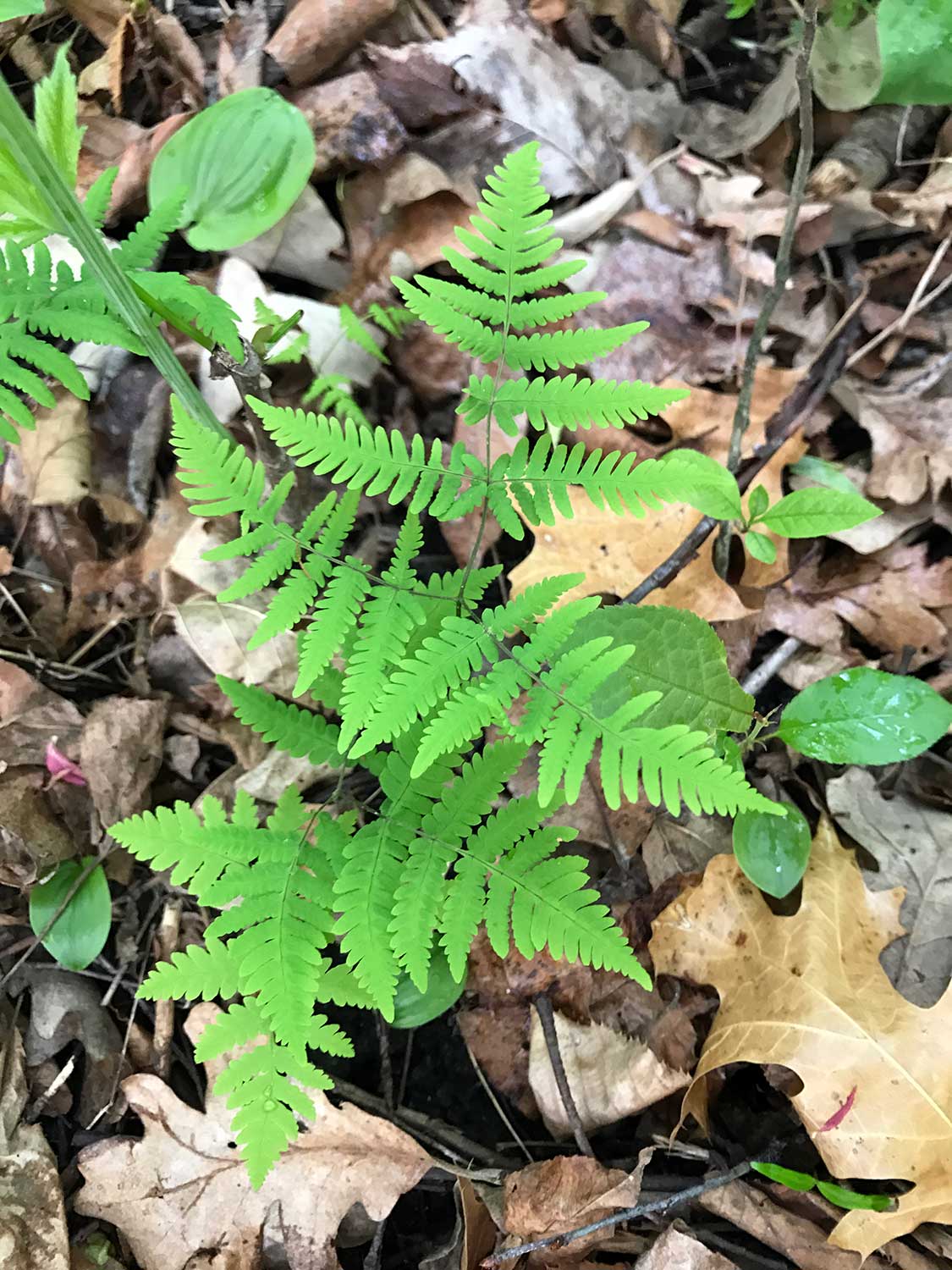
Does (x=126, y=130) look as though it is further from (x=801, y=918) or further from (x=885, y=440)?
(x=801, y=918)

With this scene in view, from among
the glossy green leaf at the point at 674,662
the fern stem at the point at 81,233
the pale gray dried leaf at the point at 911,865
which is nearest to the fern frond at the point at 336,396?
the fern stem at the point at 81,233

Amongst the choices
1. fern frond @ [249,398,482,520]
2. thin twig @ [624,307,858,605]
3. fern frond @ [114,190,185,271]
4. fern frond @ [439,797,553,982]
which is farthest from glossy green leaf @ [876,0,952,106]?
fern frond @ [439,797,553,982]

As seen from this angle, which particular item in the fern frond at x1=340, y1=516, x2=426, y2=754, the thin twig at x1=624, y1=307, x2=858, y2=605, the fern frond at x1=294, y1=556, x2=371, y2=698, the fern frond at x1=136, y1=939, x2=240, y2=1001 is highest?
the fern frond at x1=294, y1=556, x2=371, y2=698

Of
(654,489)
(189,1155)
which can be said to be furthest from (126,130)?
(189,1155)

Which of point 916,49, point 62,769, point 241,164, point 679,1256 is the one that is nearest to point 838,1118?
point 679,1256

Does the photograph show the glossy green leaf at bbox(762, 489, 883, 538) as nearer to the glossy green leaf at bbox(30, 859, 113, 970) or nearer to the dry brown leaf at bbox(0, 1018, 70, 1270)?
the glossy green leaf at bbox(30, 859, 113, 970)

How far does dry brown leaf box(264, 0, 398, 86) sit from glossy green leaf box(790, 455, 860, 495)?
209 centimetres

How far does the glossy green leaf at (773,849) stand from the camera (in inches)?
78.8

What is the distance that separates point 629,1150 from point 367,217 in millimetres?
2824

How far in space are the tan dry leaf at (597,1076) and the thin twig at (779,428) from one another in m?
1.10

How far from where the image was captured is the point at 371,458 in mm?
1684

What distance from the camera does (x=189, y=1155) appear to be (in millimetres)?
2049

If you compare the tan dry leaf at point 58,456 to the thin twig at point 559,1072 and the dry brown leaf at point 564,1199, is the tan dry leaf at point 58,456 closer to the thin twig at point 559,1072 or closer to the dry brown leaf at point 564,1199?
the thin twig at point 559,1072

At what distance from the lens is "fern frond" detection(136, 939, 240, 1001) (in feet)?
5.85
